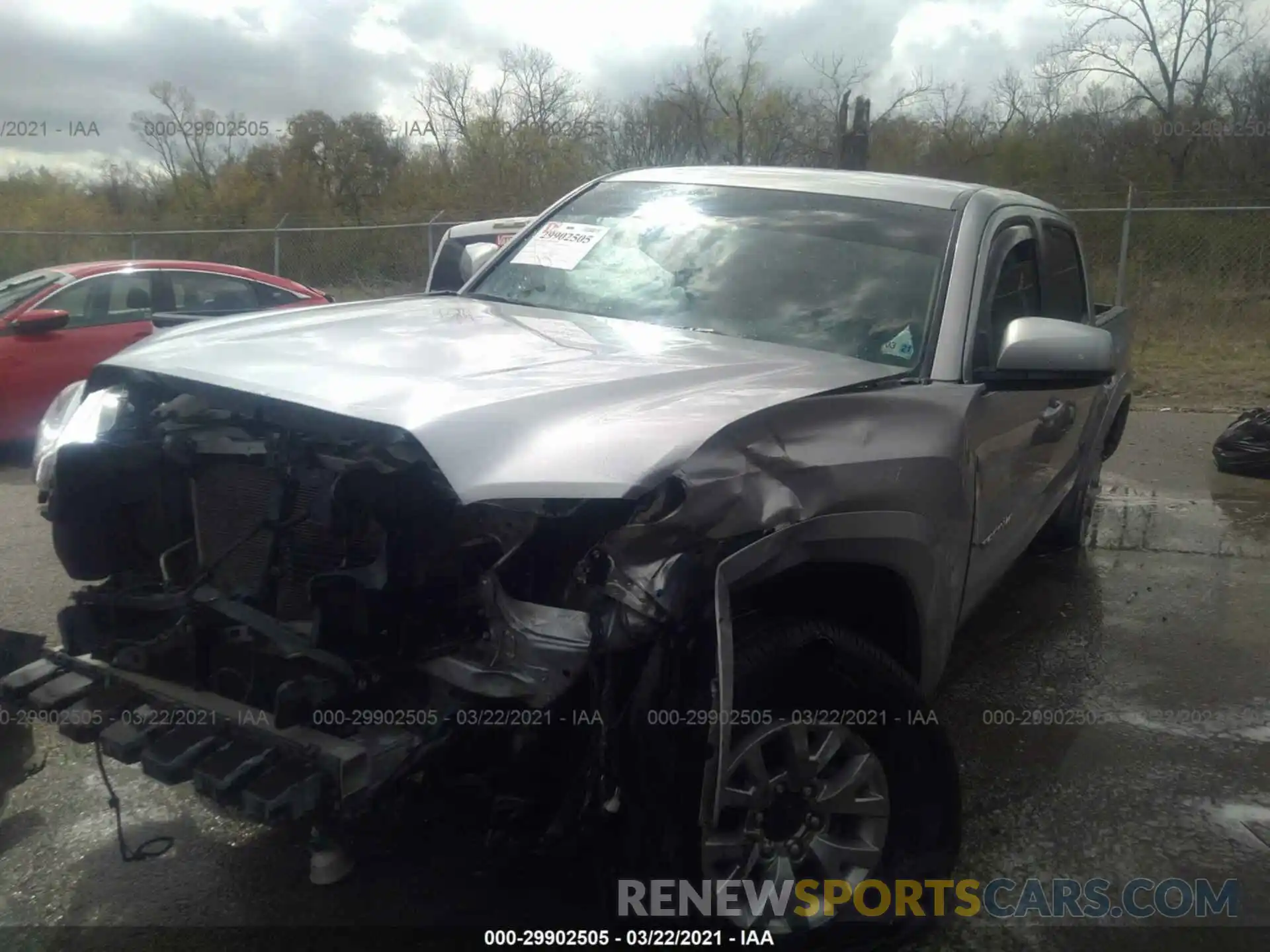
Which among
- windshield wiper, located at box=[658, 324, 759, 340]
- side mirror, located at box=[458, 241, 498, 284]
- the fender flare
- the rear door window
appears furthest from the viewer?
the rear door window

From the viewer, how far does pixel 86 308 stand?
8.34 m

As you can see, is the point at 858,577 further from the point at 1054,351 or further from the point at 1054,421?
the point at 1054,421

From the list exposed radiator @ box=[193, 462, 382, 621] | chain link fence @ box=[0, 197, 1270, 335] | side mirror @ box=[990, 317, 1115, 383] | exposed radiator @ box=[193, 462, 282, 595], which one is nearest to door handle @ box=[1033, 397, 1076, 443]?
side mirror @ box=[990, 317, 1115, 383]

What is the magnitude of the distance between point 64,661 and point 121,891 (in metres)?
0.66

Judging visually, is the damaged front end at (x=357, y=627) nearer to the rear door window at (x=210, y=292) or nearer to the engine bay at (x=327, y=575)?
the engine bay at (x=327, y=575)

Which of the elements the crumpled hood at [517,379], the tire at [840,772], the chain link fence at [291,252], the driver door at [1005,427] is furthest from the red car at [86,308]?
the tire at [840,772]

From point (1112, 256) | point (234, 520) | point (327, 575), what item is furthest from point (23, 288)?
point (1112, 256)

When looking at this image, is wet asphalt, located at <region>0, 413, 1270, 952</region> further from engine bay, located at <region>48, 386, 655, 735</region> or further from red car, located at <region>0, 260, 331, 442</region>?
red car, located at <region>0, 260, 331, 442</region>

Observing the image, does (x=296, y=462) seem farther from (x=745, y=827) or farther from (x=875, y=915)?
(x=875, y=915)

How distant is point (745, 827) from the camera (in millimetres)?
2338

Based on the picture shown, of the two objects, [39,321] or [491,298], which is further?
[39,321]

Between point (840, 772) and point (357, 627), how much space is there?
3.75ft

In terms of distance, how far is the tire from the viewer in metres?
2.29

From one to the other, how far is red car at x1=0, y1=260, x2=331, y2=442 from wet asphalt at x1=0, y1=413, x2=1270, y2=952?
290 centimetres
